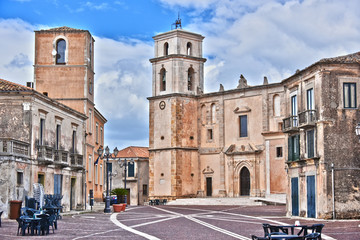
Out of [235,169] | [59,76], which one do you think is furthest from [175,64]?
[59,76]

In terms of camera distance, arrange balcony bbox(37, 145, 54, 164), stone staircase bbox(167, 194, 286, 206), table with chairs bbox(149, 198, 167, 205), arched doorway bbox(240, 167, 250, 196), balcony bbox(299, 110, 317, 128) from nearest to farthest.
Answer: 1. balcony bbox(299, 110, 317, 128)
2. balcony bbox(37, 145, 54, 164)
3. stone staircase bbox(167, 194, 286, 206)
4. arched doorway bbox(240, 167, 250, 196)
5. table with chairs bbox(149, 198, 167, 205)

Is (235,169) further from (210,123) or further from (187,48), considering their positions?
(187,48)

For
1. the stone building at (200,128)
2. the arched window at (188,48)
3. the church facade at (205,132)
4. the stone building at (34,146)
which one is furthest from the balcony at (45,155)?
the arched window at (188,48)

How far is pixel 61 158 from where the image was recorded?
37.6 m

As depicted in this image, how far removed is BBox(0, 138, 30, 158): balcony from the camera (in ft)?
97.0

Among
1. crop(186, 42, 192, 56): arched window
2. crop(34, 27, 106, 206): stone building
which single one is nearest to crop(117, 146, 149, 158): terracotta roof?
crop(186, 42, 192, 56): arched window

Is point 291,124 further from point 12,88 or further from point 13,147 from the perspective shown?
point 12,88

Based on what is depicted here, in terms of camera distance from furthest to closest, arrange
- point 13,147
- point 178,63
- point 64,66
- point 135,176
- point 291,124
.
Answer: point 135,176
point 178,63
point 64,66
point 291,124
point 13,147

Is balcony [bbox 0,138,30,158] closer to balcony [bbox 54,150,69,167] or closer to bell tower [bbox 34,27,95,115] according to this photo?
balcony [bbox 54,150,69,167]

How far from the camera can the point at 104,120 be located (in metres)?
61.6

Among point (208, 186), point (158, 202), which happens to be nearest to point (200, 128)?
point (208, 186)

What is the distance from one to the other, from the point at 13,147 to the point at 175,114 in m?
32.1

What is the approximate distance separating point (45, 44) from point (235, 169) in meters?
22.4

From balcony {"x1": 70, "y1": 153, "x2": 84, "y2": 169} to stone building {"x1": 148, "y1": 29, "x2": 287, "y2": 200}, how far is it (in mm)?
19633
